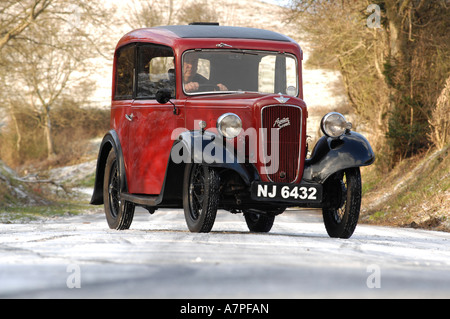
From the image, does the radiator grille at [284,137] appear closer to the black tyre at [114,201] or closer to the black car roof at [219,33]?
the black car roof at [219,33]

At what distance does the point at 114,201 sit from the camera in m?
11.0

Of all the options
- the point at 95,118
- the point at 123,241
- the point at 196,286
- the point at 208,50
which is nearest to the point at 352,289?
the point at 196,286

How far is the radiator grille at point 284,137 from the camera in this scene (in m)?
8.53

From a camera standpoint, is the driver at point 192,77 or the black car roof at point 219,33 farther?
the black car roof at point 219,33

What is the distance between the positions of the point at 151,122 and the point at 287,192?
2211 millimetres

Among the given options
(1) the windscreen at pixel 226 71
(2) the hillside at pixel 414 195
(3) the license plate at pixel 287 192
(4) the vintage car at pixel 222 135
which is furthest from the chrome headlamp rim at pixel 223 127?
(2) the hillside at pixel 414 195

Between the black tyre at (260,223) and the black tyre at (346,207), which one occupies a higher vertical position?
the black tyre at (346,207)

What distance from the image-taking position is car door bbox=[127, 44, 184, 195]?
9328mm

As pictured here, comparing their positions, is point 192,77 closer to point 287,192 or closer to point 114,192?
point 287,192

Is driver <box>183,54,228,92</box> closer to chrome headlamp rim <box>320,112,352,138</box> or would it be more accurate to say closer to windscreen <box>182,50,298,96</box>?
windscreen <box>182,50,298,96</box>

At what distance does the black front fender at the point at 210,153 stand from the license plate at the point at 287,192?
0.53 feet

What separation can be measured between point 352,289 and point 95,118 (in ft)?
126
